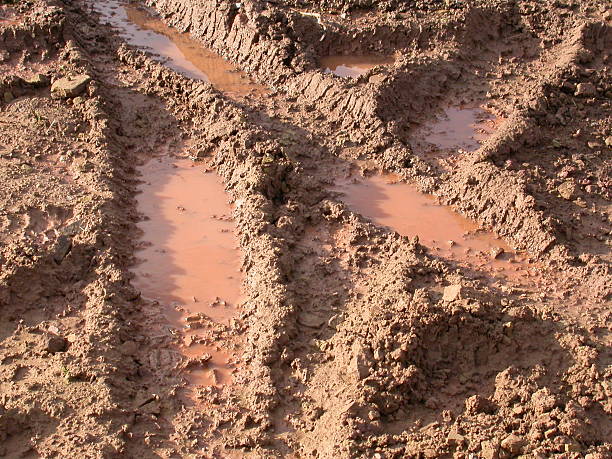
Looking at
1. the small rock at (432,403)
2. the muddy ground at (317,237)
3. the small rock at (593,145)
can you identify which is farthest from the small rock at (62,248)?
the small rock at (593,145)

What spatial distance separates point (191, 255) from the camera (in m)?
6.82

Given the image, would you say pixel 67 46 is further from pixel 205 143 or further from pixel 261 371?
pixel 261 371

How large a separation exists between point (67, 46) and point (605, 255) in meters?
7.20

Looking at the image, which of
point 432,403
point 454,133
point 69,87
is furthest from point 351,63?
point 432,403

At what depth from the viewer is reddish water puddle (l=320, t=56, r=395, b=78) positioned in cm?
938

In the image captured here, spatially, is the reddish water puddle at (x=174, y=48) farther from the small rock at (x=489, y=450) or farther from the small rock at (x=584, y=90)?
the small rock at (x=489, y=450)

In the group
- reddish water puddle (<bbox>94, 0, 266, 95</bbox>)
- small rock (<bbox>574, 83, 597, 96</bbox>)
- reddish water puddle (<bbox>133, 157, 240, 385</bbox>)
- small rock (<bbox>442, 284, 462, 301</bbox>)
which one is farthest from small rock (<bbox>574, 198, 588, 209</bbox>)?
reddish water puddle (<bbox>94, 0, 266, 95</bbox>)

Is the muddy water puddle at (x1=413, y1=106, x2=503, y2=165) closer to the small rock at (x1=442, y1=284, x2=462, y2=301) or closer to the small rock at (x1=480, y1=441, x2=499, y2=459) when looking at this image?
the small rock at (x1=442, y1=284, x2=462, y2=301)

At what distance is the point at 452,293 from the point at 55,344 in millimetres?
3332

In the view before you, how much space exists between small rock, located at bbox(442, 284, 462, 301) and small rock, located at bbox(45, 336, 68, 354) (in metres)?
3.21

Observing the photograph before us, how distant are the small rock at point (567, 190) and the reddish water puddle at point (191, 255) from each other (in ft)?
11.7

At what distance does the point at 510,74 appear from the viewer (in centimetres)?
925

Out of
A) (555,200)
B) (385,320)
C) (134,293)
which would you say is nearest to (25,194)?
(134,293)

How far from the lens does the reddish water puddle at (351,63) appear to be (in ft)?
30.8
